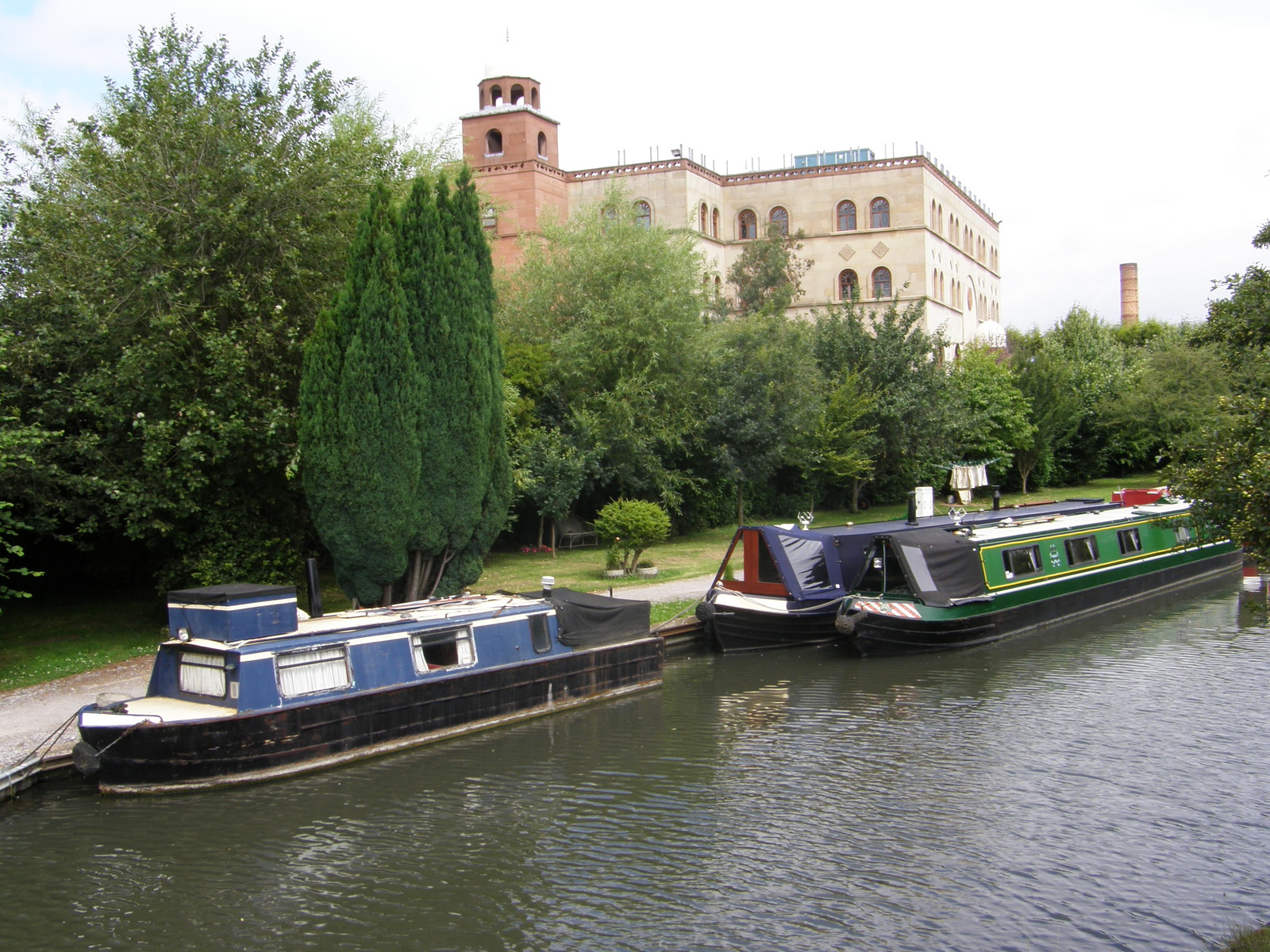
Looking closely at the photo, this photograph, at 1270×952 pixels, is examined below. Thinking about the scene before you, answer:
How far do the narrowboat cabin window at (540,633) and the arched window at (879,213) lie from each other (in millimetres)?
44602

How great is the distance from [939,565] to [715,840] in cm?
1127

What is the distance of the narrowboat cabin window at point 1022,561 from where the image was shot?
2244 centimetres

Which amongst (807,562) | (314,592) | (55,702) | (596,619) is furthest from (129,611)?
(807,562)

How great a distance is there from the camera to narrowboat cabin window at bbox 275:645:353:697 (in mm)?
13109

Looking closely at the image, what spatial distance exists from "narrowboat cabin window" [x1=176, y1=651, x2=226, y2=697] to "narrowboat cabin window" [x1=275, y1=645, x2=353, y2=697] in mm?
672

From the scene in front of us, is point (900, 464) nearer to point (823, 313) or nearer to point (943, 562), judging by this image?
point (823, 313)

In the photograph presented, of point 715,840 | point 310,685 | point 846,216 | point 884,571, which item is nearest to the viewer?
point 715,840

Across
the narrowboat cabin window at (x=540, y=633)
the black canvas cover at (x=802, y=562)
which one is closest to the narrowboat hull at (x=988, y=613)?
the black canvas cover at (x=802, y=562)

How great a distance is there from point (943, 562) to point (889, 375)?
20592 mm

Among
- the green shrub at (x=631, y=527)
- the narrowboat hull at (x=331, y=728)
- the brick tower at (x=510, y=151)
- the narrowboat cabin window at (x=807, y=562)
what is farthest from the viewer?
the brick tower at (x=510, y=151)

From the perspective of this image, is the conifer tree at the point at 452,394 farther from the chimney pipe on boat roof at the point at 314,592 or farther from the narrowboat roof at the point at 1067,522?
the narrowboat roof at the point at 1067,522

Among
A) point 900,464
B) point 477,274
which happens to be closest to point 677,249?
point 900,464

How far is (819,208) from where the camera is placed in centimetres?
5666

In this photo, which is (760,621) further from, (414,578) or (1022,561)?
(414,578)
